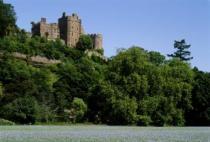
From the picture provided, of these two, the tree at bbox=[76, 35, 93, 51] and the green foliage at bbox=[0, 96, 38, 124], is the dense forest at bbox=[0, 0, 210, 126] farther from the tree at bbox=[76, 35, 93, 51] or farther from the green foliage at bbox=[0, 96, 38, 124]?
the tree at bbox=[76, 35, 93, 51]

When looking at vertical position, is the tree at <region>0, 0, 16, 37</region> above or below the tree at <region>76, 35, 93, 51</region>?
below

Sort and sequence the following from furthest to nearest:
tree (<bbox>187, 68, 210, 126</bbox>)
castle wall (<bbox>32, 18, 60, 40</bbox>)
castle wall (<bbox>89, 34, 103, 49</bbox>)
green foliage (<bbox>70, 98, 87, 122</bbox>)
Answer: castle wall (<bbox>89, 34, 103, 49</bbox>) < castle wall (<bbox>32, 18, 60, 40</bbox>) < green foliage (<bbox>70, 98, 87, 122</bbox>) < tree (<bbox>187, 68, 210, 126</bbox>)

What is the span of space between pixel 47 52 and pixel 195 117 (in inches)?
2706

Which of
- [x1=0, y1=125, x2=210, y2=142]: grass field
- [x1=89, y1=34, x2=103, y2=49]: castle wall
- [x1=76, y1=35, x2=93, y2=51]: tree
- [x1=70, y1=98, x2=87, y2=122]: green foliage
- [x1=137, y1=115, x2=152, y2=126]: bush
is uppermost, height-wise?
[x1=89, y1=34, x2=103, y2=49]: castle wall

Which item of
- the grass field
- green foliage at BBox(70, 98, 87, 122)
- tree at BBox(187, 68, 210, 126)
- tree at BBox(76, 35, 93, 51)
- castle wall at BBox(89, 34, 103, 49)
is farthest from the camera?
castle wall at BBox(89, 34, 103, 49)

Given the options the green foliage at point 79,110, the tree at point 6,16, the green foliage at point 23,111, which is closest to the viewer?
the green foliage at point 23,111

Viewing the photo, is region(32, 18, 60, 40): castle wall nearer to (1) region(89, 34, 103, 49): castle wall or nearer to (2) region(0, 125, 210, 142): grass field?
(1) region(89, 34, 103, 49): castle wall

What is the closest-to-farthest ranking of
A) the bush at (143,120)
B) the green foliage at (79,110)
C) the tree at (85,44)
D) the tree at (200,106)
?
the bush at (143,120) < the tree at (200,106) < the green foliage at (79,110) < the tree at (85,44)

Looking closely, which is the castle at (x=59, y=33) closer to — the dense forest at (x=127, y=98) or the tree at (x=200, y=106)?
the dense forest at (x=127, y=98)

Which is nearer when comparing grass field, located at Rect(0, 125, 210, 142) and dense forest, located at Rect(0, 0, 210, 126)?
grass field, located at Rect(0, 125, 210, 142)

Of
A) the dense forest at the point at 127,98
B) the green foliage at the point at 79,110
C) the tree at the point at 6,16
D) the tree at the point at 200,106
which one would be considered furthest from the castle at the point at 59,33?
the tree at the point at 200,106

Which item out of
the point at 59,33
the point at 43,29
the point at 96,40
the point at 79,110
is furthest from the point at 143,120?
the point at 59,33

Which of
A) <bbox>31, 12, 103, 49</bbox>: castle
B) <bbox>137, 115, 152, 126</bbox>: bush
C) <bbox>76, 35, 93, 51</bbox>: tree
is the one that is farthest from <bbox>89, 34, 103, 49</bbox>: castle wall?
<bbox>137, 115, 152, 126</bbox>: bush

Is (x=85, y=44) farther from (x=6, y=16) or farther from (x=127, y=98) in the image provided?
(x=127, y=98)
